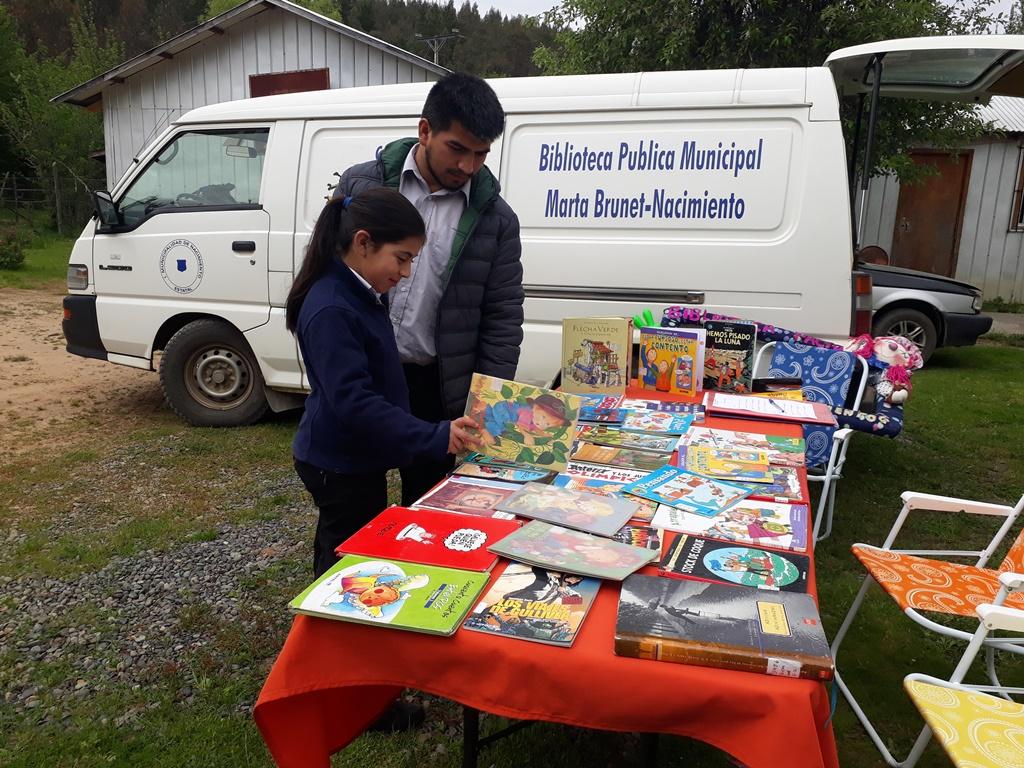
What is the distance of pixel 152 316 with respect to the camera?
5219 millimetres

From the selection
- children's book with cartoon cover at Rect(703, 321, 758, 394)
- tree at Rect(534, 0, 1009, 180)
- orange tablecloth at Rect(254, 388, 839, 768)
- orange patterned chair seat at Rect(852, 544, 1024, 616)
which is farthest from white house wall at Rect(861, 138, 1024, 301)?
orange tablecloth at Rect(254, 388, 839, 768)

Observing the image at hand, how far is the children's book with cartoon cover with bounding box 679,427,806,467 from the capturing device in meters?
2.27

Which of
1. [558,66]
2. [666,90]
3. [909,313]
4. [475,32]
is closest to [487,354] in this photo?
[666,90]

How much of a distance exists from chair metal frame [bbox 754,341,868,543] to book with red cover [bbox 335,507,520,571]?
205cm

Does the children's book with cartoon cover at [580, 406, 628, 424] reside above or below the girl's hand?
below

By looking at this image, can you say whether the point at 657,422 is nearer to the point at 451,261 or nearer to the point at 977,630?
the point at 451,261

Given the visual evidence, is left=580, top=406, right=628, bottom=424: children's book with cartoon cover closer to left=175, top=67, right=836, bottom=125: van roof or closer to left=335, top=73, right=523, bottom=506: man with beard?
left=335, top=73, right=523, bottom=506: man with beard

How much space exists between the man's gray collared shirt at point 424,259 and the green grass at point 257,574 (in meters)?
1.29

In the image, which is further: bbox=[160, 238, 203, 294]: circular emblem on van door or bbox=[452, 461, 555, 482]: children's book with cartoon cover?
bbox=[160, 238, 203, 294]: circular emblem on van door

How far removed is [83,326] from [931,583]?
5.50 meters

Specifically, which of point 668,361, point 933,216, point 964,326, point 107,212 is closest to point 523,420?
point 668,361

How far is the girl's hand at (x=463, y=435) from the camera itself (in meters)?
1.98

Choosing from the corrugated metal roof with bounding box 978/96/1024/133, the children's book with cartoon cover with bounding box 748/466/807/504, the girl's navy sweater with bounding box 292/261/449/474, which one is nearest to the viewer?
the girl's navy sweater with bounding box 292/261/449/474

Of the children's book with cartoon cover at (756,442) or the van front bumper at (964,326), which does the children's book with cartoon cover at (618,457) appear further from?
the van front bumper at (964,326)
